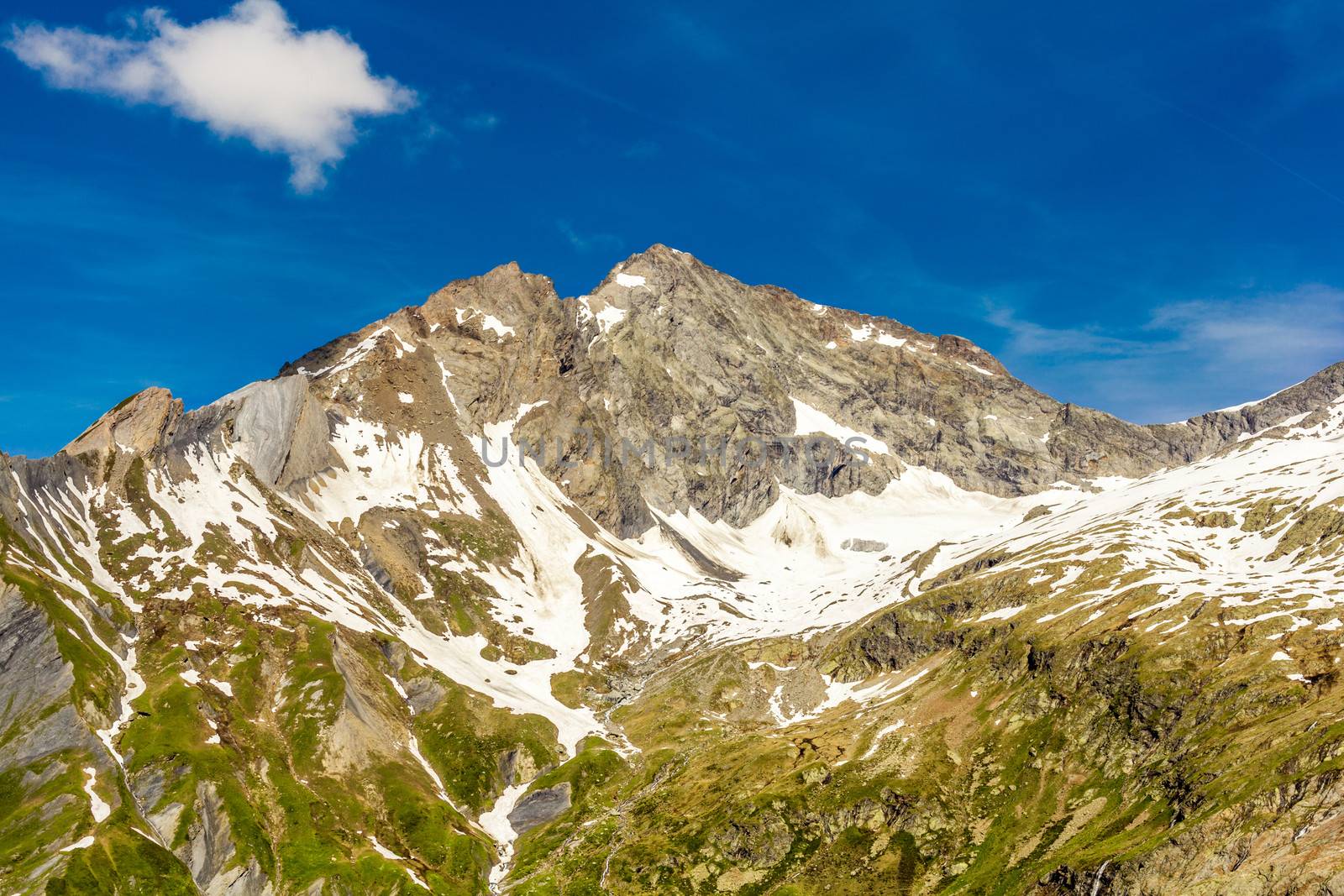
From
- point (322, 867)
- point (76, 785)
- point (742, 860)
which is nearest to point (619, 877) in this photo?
point (742, 860)

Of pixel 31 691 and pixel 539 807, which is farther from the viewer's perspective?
pixel 539 807

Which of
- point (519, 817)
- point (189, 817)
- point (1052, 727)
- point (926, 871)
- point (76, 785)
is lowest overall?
point (926, 871)

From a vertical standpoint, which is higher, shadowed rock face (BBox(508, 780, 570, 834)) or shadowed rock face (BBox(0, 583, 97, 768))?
shadowed rock face (BBox(0, 583, 97, 768))

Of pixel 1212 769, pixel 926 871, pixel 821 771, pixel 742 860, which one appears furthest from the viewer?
pixel 821 771

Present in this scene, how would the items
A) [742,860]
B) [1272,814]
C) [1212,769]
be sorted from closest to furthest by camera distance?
1. [1272,814]
2. [1212,769]
3. [742,860]

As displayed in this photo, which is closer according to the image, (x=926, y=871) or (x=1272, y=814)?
(x=1272, y=814)

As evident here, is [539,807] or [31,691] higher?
[31,691]

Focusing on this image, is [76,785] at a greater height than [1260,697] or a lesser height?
greater

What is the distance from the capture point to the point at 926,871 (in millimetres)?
153625

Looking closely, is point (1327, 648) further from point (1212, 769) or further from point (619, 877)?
point (619, 877)

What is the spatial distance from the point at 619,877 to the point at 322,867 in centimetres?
4501

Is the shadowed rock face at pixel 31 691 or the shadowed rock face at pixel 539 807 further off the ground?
the shadowed rock face at pixel 31 691

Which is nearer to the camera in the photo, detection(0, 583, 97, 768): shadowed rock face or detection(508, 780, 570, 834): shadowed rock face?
detection(0, 583, 97, 768): shadowed rock face

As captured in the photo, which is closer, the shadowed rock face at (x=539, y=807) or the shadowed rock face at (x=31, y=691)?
the shadowed rock face at (x=31, y=691)
